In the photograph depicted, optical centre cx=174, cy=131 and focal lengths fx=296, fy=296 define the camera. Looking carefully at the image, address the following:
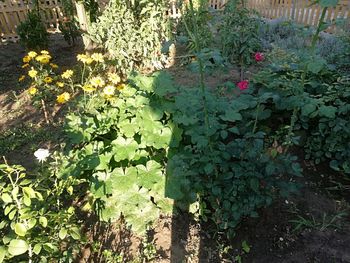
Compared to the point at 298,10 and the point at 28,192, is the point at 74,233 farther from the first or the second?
the point at 298,10

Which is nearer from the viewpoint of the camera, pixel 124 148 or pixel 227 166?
pixel 227 166

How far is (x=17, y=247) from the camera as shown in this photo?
1.49 m

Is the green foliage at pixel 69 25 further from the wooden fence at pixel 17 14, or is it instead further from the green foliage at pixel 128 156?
the green foliage at pixel 128 156

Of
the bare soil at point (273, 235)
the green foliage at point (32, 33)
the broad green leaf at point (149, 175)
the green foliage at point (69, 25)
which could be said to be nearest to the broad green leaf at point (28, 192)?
the broad green leaf at point (149, 175)

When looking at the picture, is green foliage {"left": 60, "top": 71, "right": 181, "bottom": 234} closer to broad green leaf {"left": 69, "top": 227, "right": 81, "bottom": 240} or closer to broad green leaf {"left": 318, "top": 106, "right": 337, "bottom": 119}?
broad green leaf {"left": 69, "top": 227, "right": 81, "bottom": 240}

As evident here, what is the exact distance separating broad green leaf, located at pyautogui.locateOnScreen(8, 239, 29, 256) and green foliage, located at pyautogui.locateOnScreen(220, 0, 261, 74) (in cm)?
417

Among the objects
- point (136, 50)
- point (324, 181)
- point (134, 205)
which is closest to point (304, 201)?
point (324, 181)

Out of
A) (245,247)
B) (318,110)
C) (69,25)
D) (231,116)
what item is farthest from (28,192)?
(69,25)

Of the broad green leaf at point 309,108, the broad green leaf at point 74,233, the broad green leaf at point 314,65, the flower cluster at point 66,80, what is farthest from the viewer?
the flower cluster at point 66,80

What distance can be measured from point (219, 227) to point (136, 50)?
11.3 ft

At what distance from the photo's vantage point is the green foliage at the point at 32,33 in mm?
5523

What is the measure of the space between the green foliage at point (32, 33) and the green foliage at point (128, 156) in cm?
372

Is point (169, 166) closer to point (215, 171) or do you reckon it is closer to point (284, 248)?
point (215, 171)

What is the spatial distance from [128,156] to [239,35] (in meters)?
3.35
